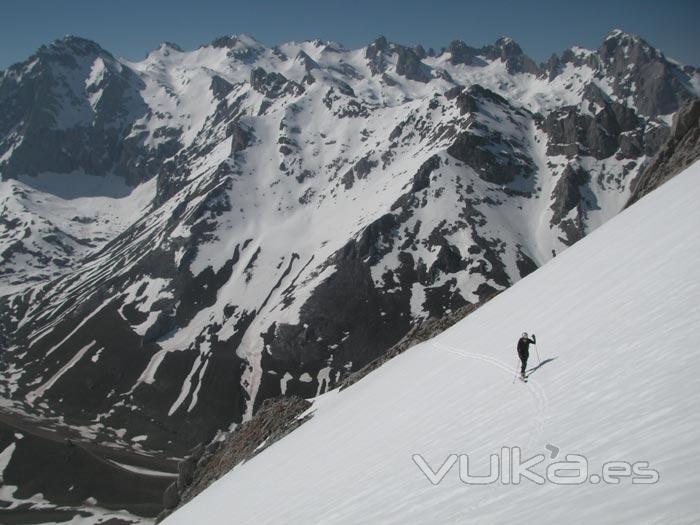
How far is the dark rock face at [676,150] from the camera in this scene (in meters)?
54.3

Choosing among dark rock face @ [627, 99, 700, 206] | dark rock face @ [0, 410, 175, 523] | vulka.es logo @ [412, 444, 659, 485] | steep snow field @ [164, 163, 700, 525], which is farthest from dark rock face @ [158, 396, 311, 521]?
dark rock face @ [0, 410, 175, 523]

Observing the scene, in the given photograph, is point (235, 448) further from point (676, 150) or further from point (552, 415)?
point (676, 150)

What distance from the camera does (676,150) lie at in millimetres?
58125

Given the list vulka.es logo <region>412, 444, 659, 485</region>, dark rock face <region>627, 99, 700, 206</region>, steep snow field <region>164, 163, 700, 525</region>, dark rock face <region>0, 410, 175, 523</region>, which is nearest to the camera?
vulka.es logo <region>412, 444, 659, 485</region>

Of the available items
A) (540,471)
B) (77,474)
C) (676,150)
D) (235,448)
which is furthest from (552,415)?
(77,474)

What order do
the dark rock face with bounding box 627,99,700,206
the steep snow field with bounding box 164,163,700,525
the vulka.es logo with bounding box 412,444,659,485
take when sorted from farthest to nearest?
the dark rock face with bounding box 627,99,700,206 → the steep snow field with bounding box 164,163,700,525 → the vulka.es logo with bounding box 412,444,659,485

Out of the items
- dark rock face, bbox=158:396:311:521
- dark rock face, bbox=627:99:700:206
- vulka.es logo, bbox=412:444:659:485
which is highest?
dark rock face, bbox=627:99:700:206

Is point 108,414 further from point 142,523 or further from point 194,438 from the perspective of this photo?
point 142,523

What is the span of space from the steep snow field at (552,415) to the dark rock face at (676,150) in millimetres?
23047

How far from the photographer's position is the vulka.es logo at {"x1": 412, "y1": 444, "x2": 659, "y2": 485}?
9571mm

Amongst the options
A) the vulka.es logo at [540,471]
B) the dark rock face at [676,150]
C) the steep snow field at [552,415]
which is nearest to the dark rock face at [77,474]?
the steep snow field at [552,415]

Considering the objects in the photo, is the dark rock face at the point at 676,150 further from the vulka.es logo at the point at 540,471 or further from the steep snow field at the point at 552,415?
the vulka.es logo at the point at 540,471

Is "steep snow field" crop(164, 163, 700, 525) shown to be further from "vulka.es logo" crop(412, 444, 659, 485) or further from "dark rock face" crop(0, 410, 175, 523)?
"dark rock face" crop(0, 410, 175, 523)

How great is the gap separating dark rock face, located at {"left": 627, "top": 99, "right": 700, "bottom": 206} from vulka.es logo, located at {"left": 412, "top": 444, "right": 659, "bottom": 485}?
49.8 metres
